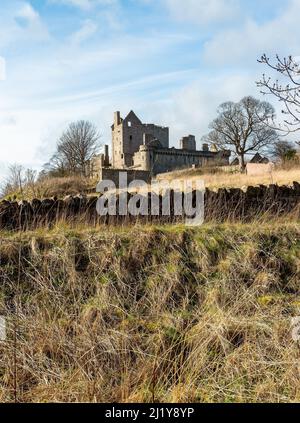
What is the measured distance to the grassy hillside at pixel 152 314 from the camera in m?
3.76

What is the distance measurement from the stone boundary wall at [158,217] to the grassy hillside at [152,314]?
0.81m

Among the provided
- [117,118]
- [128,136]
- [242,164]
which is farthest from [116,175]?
[117,118]

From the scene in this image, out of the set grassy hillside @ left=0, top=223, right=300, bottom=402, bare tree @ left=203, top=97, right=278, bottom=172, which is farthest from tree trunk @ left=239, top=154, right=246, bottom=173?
grassy hillside @ left=0, top=223, right=300, bottom=402

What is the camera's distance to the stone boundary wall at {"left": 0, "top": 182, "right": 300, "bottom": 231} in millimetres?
7465

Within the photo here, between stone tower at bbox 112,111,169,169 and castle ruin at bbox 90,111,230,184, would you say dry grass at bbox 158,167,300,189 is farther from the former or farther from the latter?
stone tower at bbox 112,111,169,169

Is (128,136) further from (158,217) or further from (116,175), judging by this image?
(158,217)

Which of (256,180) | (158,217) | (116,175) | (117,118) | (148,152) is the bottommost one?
(158,217)

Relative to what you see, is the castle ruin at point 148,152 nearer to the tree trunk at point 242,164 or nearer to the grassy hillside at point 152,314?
the tree trunk at point 242,164

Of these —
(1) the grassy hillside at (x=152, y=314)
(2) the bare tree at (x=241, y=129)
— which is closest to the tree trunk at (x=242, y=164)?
(2) the bare tree at (x=241, y=129)

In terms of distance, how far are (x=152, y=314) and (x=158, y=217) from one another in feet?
10.6

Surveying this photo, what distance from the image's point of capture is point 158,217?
8195 mm

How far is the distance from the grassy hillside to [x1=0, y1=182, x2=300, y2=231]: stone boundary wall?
2.66 feet

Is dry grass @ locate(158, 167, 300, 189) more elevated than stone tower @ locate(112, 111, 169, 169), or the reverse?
stone tower @ locate(112, 111, 169, 169)
